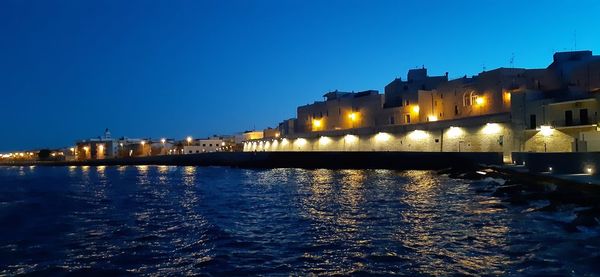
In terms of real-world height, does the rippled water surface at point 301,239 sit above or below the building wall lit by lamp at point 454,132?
below

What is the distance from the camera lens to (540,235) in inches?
589

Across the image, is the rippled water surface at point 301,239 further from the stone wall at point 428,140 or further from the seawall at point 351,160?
the stone wall at point 428,140

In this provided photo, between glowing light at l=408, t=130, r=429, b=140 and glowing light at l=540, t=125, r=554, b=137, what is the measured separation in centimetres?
1366

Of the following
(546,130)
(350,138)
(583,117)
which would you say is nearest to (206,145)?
(350,138)

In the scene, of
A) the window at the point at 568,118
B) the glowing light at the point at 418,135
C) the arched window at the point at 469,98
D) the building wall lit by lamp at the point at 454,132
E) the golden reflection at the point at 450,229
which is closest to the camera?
the golden reflection at the point at 450,229

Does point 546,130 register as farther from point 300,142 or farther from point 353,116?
point 300,142

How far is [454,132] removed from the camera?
5088 centimetres

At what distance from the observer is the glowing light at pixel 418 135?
54572 millimetres

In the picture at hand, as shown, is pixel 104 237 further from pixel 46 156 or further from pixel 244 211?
pixel 46 156

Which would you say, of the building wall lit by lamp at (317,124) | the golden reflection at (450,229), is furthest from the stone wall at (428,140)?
the golden reflection at (450,229)

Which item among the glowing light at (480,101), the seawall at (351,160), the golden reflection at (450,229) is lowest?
the golden reflection at (450,229)

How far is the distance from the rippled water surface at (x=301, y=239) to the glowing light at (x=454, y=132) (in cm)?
2544

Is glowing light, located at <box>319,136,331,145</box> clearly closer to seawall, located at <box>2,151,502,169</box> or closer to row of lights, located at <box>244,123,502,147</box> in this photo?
row of lights, located at <box>244,123,502,147</box>

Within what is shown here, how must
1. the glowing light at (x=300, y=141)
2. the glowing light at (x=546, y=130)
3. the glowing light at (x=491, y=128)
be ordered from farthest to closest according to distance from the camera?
1. the glowing light at (x=300, y=141)
2. the glowing light at (x=491, y=128)
3. the glowing light at (x=546, y=130)
